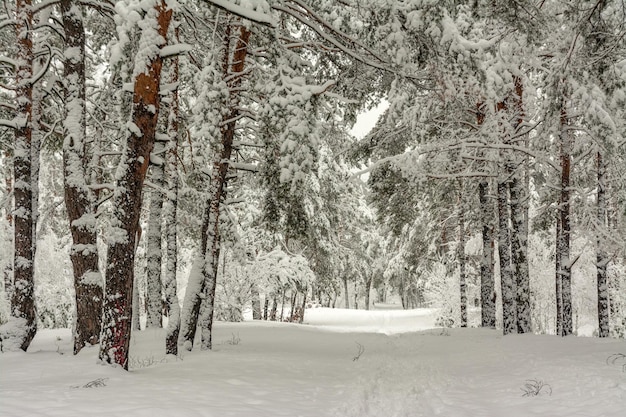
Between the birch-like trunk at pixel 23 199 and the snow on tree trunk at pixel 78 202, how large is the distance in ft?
2.88

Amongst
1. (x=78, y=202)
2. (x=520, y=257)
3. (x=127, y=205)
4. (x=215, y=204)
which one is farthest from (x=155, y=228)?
(x=520, y=257)

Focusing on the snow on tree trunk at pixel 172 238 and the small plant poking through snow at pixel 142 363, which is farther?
the snow on tree trunk at pixel 172 238

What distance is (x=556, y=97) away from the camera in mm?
7793

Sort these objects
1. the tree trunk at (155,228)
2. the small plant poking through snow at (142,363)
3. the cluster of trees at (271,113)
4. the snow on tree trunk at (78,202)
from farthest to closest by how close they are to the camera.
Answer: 1. the tree trunk at (155,228)
2. the snow on tree trunk at (78,202)
3. the small plant poking through snow at (142,363)
4. the cluster of trees at (271,113)

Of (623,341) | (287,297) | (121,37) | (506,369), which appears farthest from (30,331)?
(287,297)

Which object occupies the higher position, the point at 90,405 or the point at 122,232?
the point at 122,232

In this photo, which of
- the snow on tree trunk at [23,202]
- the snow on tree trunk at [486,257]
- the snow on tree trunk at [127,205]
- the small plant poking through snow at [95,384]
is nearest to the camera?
the small plant poking through snow at [95,384]

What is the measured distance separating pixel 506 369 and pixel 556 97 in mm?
4693

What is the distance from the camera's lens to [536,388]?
593 cm

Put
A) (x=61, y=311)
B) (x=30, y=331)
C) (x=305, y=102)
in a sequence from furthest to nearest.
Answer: (x=61, y=311)
(x=30, y=331)
(x=305, y=102)

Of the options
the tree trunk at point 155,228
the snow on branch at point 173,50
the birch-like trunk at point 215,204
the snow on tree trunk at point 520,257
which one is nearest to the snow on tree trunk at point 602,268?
the snow on tree trunk at point 520,257

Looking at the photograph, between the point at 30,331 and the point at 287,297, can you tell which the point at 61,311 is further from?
the point at 30,331

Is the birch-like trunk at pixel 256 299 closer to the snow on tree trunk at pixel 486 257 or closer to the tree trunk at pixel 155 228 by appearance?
the tree trunk at pixel 155 228

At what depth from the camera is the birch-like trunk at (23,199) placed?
8.41m
